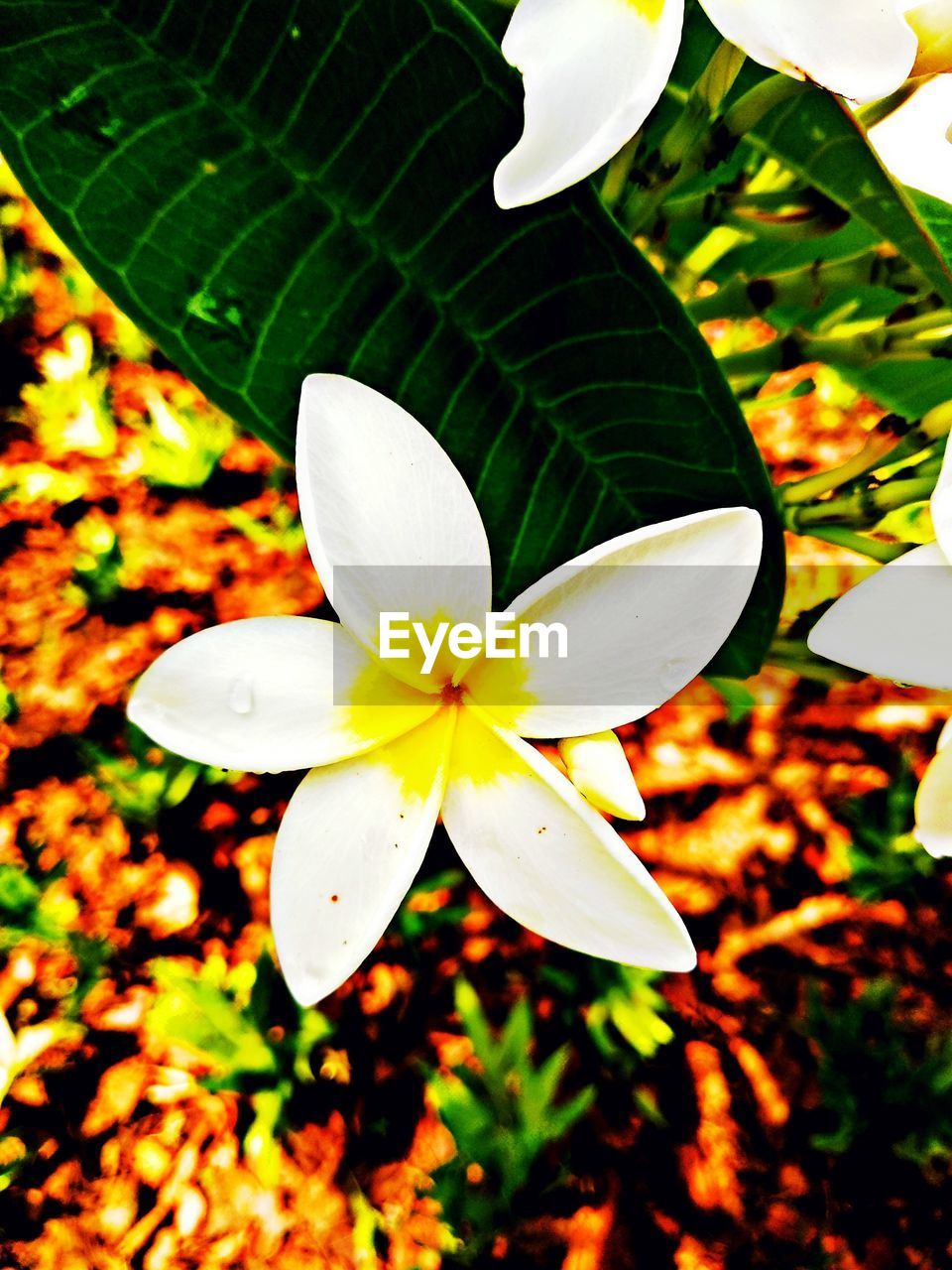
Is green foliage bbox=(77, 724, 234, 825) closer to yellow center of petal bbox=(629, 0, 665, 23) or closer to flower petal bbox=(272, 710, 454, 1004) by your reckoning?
flower petal bbox=(272, 710, 454, 1004)

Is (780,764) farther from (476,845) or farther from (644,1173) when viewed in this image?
(476,845)

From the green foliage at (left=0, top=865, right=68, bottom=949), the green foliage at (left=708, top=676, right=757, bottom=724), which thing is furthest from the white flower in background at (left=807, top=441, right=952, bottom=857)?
the green foliage at (left=0, top=865, right=68, bottom=949)

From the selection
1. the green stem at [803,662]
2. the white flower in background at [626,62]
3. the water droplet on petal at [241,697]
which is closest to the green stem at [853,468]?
the green stem at [803,662]

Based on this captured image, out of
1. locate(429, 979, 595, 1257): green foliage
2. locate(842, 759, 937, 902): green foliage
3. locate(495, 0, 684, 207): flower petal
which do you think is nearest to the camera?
locate(495, 0, 684, 207): flower petal

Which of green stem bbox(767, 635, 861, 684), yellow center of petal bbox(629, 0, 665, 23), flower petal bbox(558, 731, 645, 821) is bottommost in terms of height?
green stem bbox(767, 635, 861, 684)

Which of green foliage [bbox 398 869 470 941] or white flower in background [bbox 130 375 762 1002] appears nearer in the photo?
white flower in background [bbox 130 375 762 1002]

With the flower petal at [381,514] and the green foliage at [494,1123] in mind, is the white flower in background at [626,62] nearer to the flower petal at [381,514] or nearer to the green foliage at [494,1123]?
the flower petal at [381,514]
